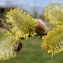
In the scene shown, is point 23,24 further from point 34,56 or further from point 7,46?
point 34,56

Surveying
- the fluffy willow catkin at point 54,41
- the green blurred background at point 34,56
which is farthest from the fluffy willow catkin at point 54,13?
the green blurred background at point 34,56

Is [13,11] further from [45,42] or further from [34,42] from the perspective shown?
[34,42]

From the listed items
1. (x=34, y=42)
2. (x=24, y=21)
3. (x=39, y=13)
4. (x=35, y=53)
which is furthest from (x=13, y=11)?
(x=39, y=13)

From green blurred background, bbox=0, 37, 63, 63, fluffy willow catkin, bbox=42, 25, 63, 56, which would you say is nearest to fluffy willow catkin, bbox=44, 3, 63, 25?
fluffy willow catkin, bbox=42, 25, 63, 56

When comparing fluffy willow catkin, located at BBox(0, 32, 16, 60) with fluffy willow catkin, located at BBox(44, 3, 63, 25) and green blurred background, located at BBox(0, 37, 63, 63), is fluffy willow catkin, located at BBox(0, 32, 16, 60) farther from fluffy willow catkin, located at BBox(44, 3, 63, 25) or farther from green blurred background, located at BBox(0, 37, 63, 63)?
green blurred background, located at BBox(0, 37, 63, 63)

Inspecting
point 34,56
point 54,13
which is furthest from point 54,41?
point 34,56

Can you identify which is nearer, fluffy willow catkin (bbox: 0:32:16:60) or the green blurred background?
fluffy willow catkin (bbox: 0:32:16:60)
